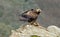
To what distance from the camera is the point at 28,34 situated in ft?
33.3

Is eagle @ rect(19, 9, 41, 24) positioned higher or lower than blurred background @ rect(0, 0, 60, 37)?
lower

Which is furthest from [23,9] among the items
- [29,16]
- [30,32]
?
[29,16]

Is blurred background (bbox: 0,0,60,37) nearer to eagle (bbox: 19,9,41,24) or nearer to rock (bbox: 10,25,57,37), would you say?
rock (bbox: 10,25,57,37)

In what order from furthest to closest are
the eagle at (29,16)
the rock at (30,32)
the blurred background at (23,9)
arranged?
the blurred background at (23,9), the rock at (30,32), the eagle at (29,16)

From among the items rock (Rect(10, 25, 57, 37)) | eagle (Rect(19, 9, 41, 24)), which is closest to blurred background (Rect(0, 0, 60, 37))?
rock (Rect(10, 25, 57, 37))

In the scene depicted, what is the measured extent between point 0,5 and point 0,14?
2.06 metres

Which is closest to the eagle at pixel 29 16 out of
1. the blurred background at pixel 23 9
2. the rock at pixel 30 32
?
the rock at pixel 30 32

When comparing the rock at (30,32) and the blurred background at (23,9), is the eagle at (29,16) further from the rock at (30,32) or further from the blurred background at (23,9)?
the blurred background at (23,9)

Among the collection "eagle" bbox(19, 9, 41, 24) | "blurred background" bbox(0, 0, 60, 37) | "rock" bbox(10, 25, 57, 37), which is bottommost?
"rock" bbox(10, 25, 57, 37)

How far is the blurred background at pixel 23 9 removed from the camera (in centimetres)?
2273

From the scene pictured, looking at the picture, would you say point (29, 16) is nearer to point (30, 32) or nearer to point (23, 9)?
point (30, 32)

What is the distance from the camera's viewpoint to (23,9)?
2328cm

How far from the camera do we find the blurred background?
22.7 m

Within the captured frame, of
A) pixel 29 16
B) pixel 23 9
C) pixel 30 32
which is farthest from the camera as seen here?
pixel 23 9
